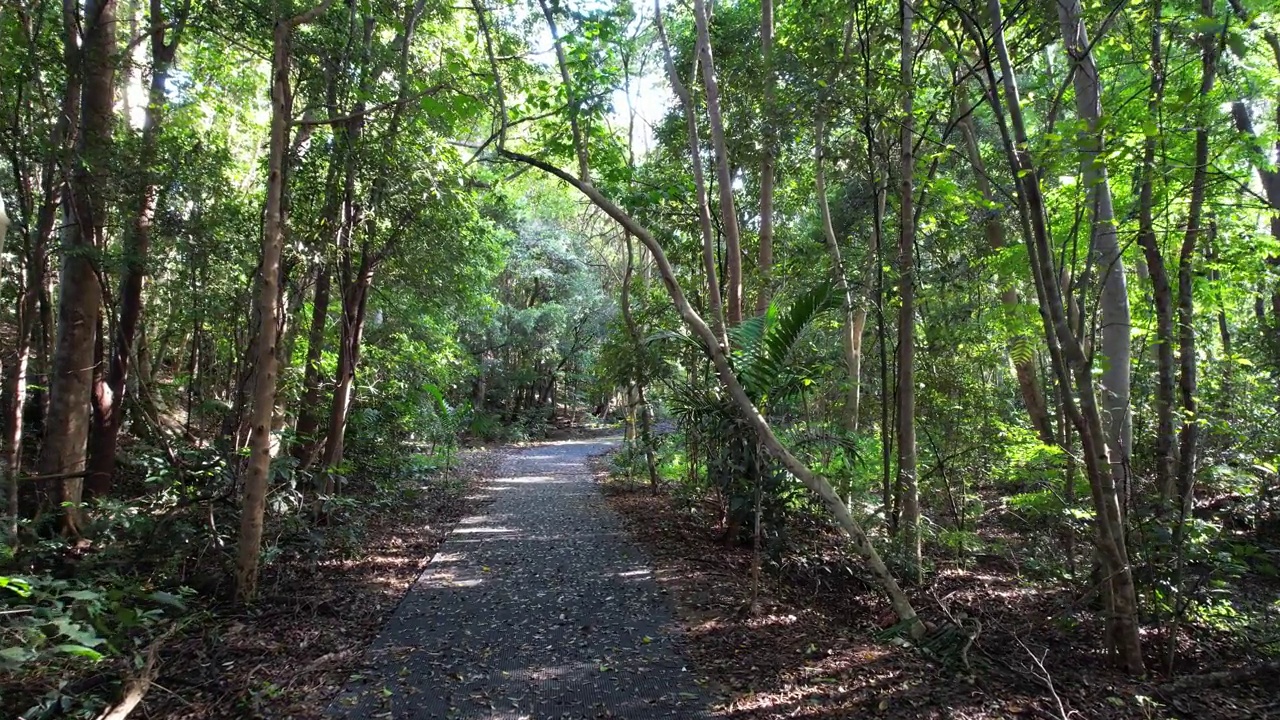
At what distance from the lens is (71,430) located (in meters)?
6.64

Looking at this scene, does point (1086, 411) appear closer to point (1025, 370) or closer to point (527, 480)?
point (1025, 370)

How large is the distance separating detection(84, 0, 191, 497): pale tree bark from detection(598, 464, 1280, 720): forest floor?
231 inches

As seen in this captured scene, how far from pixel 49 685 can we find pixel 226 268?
18.3 ft

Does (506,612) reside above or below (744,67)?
below

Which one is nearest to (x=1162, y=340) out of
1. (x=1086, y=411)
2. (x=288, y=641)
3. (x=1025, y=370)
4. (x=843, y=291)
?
(x=1086, y=411)

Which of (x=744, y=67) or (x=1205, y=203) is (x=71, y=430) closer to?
(x=744, y=67)

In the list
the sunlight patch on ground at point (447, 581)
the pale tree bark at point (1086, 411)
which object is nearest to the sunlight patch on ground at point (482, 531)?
the sunlight patch on ground at point (447, 581)

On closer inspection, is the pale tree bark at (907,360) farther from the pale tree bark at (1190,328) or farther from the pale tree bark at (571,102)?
the pale tree bark at (571,102)

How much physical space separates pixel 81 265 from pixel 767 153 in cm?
739

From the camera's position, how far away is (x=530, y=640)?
4.74 meters

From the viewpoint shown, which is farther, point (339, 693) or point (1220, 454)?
point (1220, 454)

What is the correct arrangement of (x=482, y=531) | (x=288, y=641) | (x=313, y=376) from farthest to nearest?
(x=482, y=531), (x=313, y=376), (x=288, y=641)

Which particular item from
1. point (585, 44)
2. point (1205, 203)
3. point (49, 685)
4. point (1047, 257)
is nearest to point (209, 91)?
point (585, 44)

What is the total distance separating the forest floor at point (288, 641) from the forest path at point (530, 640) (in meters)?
0.19
